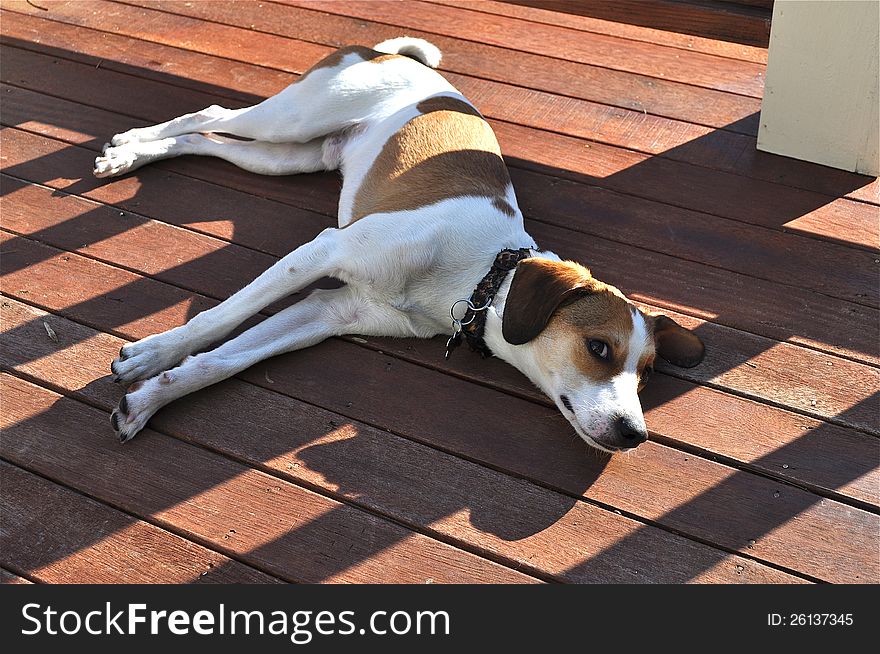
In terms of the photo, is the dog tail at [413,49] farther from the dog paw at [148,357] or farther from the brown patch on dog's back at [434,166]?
the dog paw at [148,357]

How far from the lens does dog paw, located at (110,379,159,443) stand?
2832mm

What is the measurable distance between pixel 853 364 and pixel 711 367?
477 mm

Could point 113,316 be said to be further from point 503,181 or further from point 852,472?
point 852,472

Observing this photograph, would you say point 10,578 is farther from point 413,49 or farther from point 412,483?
point 413,49

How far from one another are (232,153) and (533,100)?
4.78ft

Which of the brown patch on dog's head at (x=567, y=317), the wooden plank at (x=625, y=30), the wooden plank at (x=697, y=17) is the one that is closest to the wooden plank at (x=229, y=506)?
the brown patch on dog's head at (x=567, y=317)

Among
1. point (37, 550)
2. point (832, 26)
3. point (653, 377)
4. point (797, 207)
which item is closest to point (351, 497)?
point (37, 550)

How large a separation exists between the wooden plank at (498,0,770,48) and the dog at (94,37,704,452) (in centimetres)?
99

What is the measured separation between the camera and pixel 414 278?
10.3ft

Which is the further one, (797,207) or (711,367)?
(797,207)

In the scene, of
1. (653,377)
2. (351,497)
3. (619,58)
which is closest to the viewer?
(351,497)

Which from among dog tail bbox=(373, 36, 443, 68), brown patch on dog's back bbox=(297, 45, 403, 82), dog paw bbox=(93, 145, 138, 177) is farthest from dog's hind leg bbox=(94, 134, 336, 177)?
dog tail bbox=(373, 36, 443, 68)

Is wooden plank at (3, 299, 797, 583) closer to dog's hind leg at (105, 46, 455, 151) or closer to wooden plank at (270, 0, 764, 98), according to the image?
dog's hind leg at (105, 46, 455, 151)

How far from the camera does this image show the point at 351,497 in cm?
→ 272
